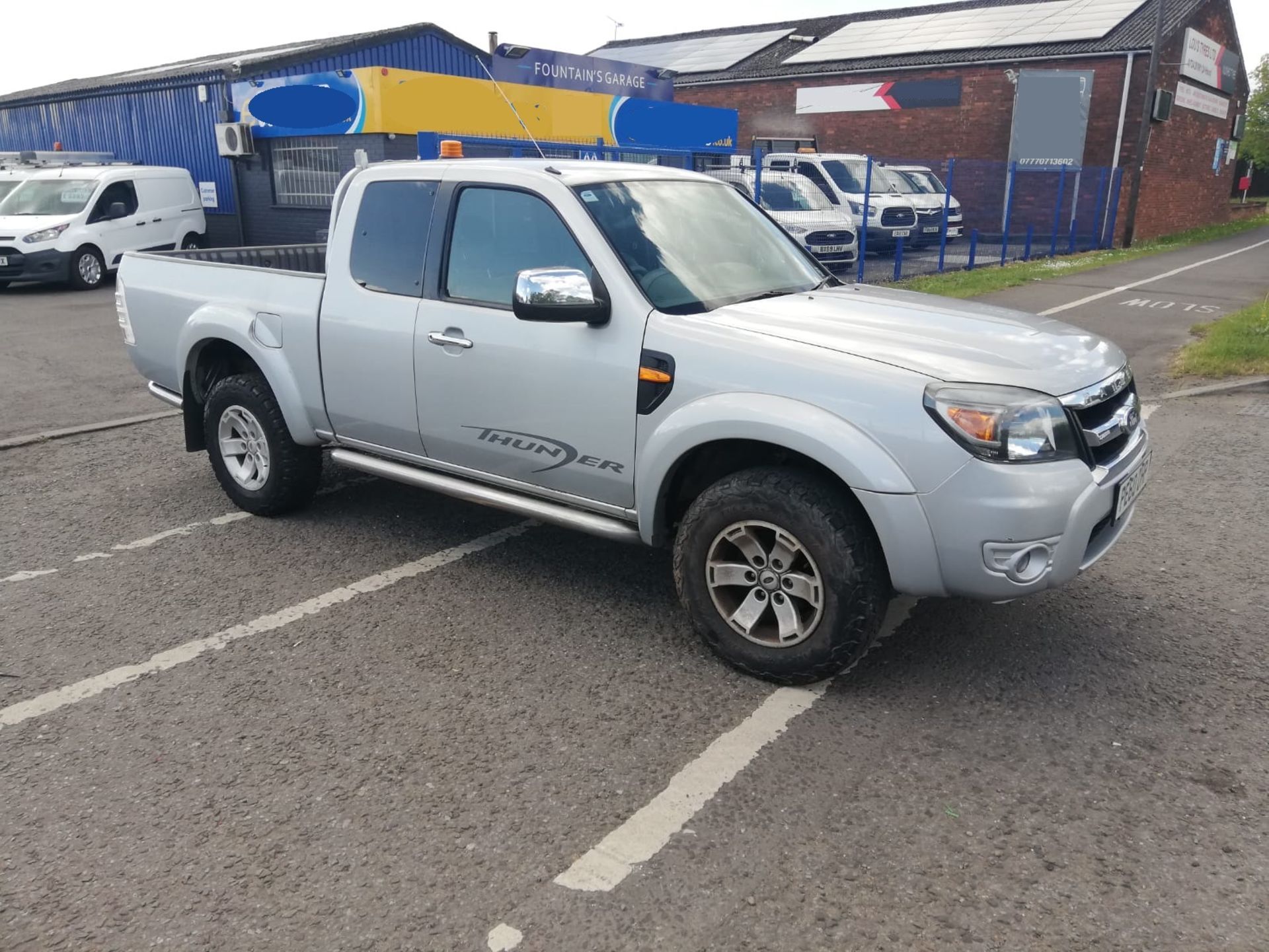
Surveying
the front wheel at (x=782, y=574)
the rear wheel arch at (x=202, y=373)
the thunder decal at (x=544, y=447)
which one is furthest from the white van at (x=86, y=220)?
the front wheel at (x=782, y=574)

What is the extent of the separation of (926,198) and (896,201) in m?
2.06

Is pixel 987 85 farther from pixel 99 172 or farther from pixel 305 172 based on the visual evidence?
pixel 99 172

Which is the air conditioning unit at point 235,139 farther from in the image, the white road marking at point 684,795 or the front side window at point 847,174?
the white road marking at point 684,795

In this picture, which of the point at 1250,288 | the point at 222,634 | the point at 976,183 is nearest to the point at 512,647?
the point at 222,634

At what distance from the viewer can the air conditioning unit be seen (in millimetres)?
20422

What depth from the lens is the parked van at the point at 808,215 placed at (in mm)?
15805

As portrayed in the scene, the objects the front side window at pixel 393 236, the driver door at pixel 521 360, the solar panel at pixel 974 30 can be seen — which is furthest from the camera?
the solar panel at pixel 974 30

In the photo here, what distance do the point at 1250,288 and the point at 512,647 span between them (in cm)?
1736

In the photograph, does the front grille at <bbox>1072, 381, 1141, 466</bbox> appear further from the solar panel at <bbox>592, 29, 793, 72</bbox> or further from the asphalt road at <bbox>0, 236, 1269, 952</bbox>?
the solar panel at <bbox>592, 29, 793, 72</bbox>

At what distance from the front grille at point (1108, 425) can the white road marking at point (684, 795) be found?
1.25 metres

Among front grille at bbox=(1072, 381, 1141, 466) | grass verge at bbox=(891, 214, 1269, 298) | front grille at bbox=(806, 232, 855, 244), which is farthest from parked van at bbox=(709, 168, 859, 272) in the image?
front grille at bbox=(1072, 381, 1141, 466)

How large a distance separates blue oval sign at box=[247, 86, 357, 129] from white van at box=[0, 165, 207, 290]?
2.26 m

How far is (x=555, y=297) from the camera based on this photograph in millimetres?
3828

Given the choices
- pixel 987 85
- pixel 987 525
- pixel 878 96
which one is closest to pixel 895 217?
pixel 987 85
